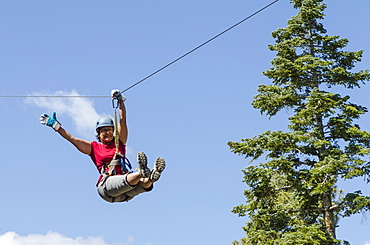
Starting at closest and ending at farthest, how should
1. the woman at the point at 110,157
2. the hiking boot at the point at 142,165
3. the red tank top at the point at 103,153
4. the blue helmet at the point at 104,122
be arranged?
the hiking boot at the point at 142,165
the woman at the point at 110,157
the red tank top at the point at 103,153
the blue helmet at the point at 104,122

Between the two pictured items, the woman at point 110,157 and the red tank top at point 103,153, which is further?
the red tank top at point 103,153

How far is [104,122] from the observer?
Answer: 9141 millimetres

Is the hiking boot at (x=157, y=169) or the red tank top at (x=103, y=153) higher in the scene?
the red tank top at (x=103, y=153)

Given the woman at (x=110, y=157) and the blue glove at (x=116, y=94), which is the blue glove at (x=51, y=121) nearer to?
the woman at (x=110, y=157)

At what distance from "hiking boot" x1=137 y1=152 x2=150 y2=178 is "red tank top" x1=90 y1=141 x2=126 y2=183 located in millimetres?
948

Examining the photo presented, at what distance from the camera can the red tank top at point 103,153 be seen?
29.3 ft

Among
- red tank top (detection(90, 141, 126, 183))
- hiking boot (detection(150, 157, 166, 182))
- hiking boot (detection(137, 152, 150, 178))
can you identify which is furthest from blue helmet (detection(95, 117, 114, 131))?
hiking boot (detection(150, 157, 166, 182))

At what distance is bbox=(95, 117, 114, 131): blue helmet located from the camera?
29.9ft

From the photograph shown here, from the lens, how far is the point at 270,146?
59.5ft

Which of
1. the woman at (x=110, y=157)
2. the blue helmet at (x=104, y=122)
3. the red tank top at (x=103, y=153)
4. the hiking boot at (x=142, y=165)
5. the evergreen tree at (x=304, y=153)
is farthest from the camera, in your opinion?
the evergreen tree at (x=304, y=153)

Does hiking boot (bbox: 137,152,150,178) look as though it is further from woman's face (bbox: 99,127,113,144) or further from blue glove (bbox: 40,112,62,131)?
blue glove (bbox: 40,112,62,131)

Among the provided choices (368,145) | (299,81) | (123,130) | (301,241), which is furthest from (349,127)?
(123,130)

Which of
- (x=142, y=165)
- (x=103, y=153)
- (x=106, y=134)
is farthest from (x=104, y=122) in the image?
(x=142, y=165)

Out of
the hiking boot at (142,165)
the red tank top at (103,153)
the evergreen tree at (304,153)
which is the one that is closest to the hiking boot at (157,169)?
the hiking boot at (142,165)
